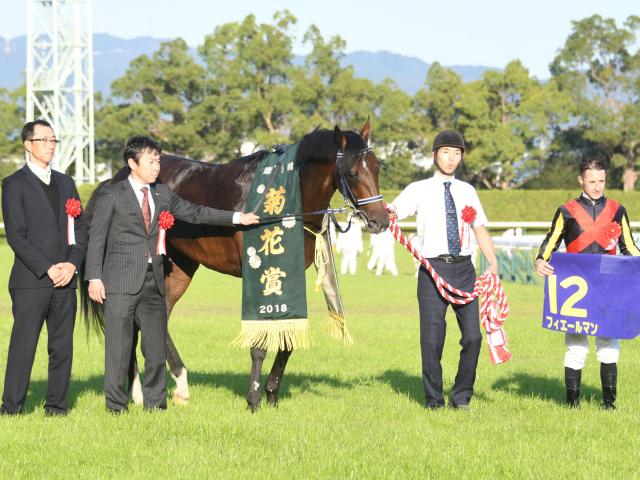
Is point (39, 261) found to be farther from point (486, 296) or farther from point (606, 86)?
point (606, 86)

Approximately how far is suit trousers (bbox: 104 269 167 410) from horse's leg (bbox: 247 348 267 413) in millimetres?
686

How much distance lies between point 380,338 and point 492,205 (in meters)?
38.5

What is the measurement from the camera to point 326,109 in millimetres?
58094

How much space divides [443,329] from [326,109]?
51317 millimetres

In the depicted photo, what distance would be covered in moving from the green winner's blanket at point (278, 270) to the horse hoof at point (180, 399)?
754 millimetres

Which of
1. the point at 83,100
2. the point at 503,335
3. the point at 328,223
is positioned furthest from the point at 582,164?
the point at 83,100

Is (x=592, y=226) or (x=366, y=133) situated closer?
(x=366, y=133)

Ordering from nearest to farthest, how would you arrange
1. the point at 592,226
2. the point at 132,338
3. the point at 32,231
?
the point at 32,231
the point at 132,338
the point at 592,226

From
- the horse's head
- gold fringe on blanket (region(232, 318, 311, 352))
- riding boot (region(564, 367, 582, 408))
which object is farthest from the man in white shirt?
gold fringe on blanket (region(232, 318, 311, 352))

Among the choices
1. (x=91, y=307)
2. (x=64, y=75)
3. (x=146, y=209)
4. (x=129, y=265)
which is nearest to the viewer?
(x=129, y=265)

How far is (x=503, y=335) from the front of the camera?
759 cm

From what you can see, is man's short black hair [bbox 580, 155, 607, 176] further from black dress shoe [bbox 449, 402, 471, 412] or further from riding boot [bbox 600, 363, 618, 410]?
black dress shoe [bbox 449, 402, 471, 412]

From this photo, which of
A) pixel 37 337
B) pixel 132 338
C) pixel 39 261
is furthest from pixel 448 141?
pixel 37 337

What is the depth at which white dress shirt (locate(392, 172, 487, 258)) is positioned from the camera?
7.33 m
